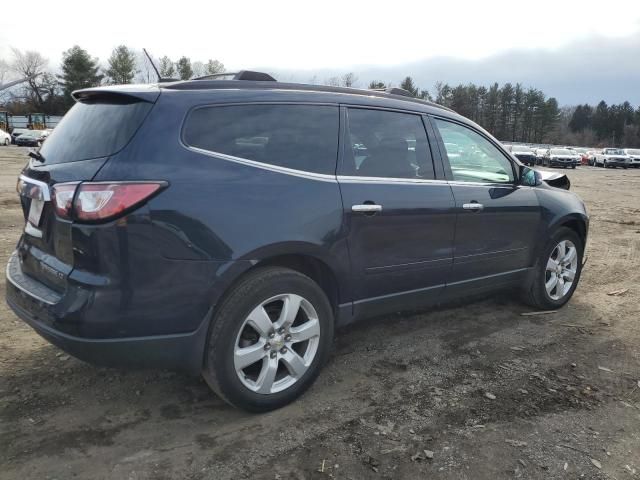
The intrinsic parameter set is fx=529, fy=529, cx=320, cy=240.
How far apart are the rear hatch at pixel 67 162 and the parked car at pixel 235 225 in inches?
0.5

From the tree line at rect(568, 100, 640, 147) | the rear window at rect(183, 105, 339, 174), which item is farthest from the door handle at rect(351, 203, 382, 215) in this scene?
the tree line at rect(568, 100, 640, 147)

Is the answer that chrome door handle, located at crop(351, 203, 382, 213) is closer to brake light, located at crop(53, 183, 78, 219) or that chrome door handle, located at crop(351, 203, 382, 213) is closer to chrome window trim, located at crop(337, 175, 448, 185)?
chrome window trim, located at crop(337, 175, 448, 185)

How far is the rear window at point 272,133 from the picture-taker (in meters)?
2.84

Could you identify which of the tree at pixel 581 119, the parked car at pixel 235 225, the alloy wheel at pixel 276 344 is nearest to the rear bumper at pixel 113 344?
the parked car at pixel 235 225

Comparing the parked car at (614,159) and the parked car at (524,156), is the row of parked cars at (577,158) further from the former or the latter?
the parked car at (524,156)

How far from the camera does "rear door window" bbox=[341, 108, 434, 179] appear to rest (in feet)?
11.3

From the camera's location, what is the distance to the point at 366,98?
11.9 feet

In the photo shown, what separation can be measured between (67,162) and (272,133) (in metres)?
1.11

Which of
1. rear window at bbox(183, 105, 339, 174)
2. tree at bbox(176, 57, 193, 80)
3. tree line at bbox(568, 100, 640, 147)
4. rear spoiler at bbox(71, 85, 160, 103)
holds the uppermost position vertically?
tree at bbox(176, 57, 193, 80)

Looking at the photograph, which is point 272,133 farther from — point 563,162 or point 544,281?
point 563,162

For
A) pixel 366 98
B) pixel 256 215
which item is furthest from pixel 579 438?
pixel 366 98

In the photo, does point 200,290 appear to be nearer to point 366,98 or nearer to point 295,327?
point 295,327

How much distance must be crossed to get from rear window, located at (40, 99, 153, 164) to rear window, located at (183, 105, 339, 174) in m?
0.28

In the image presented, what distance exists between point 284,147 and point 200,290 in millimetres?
990
